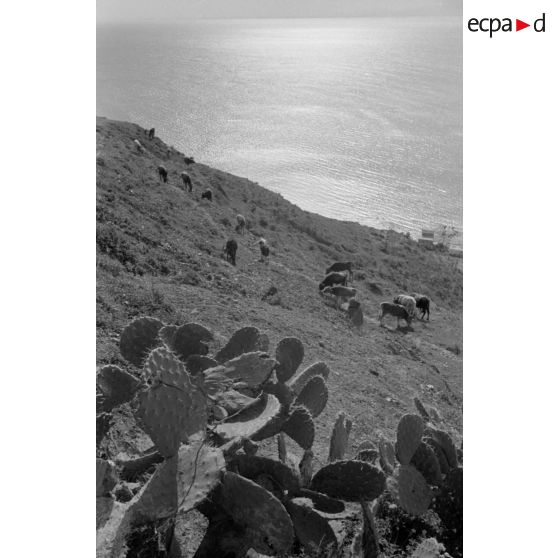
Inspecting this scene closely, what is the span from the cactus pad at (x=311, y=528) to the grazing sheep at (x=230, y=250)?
5.11 m

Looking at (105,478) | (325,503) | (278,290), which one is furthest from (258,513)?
(278,290)

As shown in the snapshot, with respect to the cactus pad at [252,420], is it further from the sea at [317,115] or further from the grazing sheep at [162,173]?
the grazing sheep at [162,173]

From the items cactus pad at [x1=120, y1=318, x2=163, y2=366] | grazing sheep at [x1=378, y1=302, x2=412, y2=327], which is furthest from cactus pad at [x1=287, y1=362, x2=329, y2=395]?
grazing sheep at [x1=378, y1=302, x2=412, y2=327]

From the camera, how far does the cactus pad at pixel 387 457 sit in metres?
2.39

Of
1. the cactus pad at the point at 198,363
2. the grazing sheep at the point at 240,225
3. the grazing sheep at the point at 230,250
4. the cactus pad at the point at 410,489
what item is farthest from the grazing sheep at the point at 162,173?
the cactus pad at the point at 410,489

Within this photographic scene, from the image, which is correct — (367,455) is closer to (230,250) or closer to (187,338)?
(187,338)

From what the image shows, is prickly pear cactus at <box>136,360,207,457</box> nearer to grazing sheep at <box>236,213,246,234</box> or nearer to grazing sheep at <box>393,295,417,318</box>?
grazing sheep at <box>393,295,417,318</box>

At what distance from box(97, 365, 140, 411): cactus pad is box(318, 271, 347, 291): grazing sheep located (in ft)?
18.6

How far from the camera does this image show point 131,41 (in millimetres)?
3363
